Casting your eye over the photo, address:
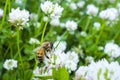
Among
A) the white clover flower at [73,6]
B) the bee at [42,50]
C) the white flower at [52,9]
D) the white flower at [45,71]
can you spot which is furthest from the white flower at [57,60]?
the white clover flower at [73,6]

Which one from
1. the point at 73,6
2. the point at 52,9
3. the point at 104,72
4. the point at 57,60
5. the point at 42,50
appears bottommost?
the point at 104,72

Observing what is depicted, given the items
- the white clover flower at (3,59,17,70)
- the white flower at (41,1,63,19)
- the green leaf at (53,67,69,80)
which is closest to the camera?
the green leaf at (53,67,69,80)

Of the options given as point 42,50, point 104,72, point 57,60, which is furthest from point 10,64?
point 104,72

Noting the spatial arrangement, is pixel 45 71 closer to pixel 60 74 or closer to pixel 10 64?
pixel 60 74

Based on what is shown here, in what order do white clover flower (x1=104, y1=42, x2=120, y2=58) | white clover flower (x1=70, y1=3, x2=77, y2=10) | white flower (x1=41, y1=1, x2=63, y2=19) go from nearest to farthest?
1. white flower (x1=41, y1=1, x2=63, y2=19)
2. white clover flower (x1=104, y1=42, x2=120, y2=58)
3. white clover flower (x1=70, y1=3, x2=77, y2=10)

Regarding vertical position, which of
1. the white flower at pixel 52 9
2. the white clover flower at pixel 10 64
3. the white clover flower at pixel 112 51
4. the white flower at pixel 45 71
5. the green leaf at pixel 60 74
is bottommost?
the green leaf at pixel 60 74

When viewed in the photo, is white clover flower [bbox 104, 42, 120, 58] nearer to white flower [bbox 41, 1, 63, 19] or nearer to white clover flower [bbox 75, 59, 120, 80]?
white flower [bbox 41, 1, 63, 19]

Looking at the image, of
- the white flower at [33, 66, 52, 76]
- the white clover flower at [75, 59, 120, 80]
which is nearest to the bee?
the white flower at [33, 66, 52, 76]

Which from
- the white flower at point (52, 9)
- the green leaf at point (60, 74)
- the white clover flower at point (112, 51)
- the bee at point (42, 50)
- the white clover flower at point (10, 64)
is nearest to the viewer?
the green leaf at point (60, 74)

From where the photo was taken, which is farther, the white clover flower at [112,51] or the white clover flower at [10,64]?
the white clover flower at [112,51]

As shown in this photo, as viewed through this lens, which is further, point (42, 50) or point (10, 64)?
point (10, 64)

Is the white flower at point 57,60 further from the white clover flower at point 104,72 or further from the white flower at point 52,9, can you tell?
the white flower at point 52,9

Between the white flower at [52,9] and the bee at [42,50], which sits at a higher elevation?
the white flower at [52,9]

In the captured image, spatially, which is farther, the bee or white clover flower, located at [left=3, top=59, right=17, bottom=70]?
white clover flower, located at [left=3, top=59, right=17, bottom=70]
